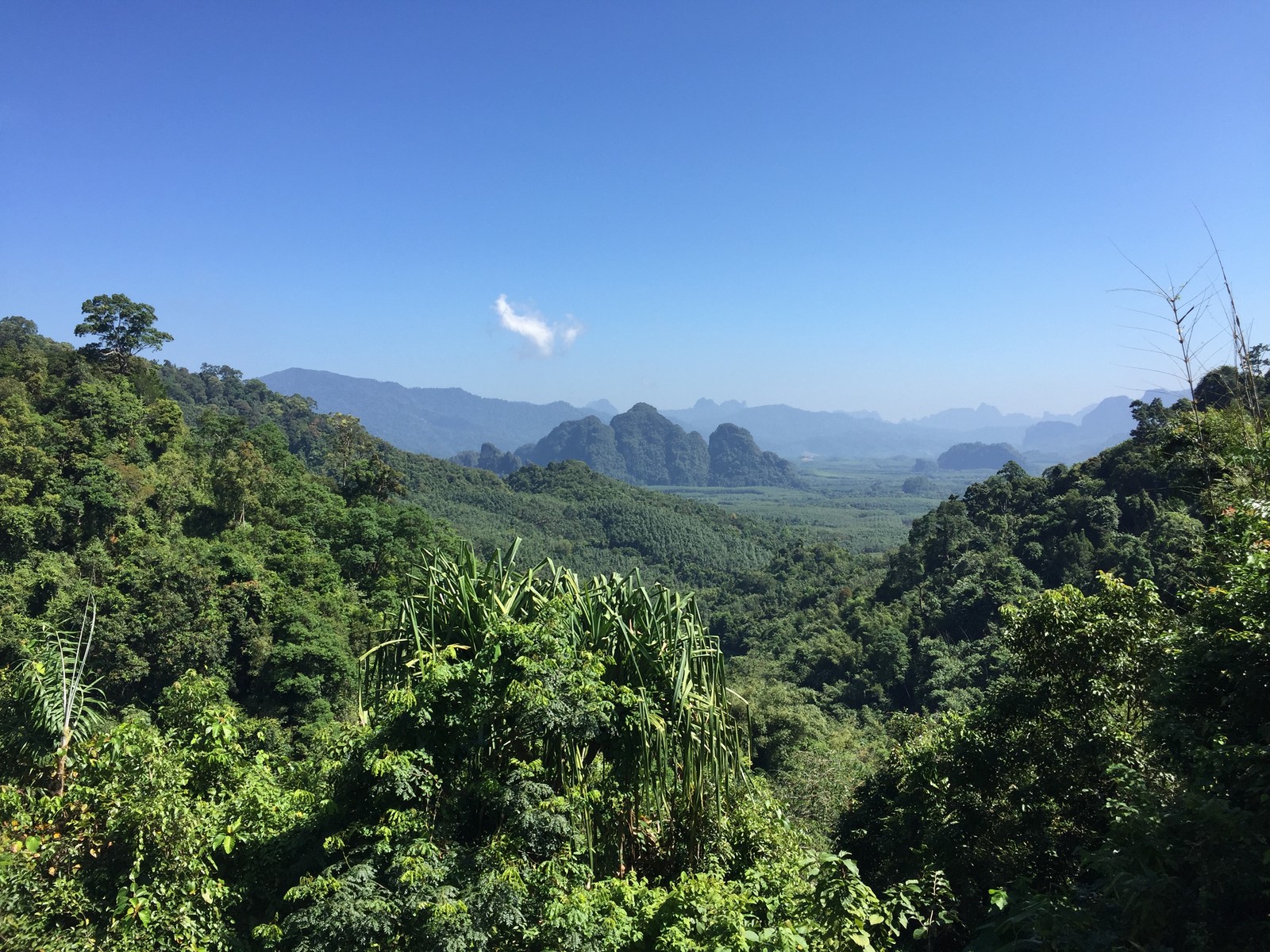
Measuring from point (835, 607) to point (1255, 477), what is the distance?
33210 millimetres

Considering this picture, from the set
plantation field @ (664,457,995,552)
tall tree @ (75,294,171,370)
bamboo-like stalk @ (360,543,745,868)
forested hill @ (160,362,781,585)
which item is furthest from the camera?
plantation field @ (664,457,995,552)

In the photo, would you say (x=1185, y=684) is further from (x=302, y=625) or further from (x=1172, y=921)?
(x=302, y=625)

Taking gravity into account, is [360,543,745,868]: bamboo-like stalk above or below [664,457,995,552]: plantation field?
above

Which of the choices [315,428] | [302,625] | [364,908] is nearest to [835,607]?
[302,625]

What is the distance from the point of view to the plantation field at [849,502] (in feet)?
276

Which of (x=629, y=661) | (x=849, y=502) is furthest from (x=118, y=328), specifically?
(x=849, y=502)

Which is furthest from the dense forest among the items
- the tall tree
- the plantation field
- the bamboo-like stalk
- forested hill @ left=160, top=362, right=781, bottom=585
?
the plantation field

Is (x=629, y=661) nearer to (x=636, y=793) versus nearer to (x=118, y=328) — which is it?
(x=636, y=793)

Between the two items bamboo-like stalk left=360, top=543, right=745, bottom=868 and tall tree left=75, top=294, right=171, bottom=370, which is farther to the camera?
tall tree left=75, top=294, right=171, bottom=370

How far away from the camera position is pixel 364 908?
281cm

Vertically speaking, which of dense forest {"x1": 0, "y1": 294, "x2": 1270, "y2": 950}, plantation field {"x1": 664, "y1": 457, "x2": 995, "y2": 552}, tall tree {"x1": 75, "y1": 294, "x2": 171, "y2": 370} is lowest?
plantation field {"x1": 664, "y1": 457, "x2": 995, "y2": 552}

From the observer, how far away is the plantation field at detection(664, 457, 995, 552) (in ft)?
276

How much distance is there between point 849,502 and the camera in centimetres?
12400

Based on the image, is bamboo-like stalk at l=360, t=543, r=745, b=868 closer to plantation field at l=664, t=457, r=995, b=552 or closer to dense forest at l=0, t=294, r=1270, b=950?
dense forest at l=0, t=294, r=1270, b=950
